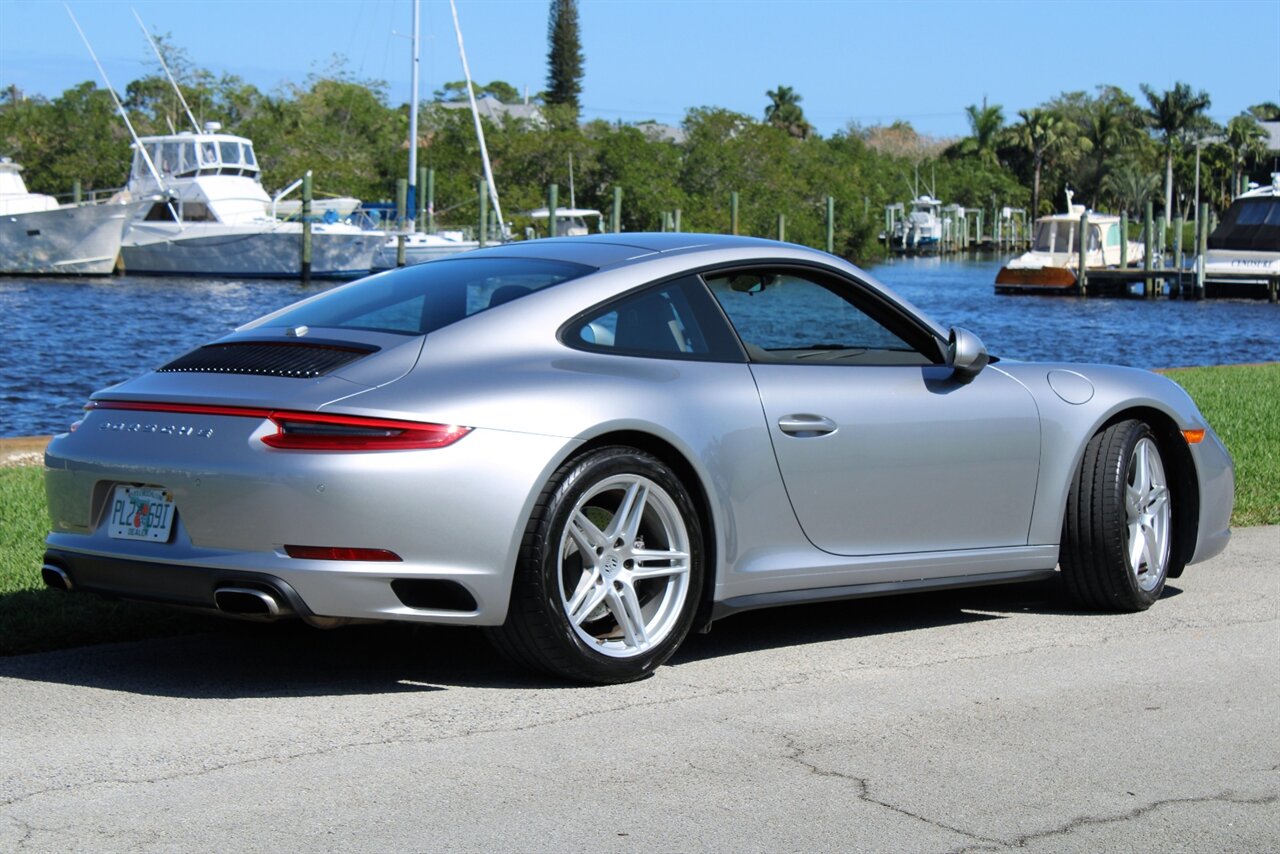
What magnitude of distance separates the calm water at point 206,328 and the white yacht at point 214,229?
35.3 inches

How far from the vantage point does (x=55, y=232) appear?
189 feet

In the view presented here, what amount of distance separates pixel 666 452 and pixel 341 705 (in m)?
1.24

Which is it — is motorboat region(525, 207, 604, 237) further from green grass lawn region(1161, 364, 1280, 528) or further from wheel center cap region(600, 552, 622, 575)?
wheel center cap region(600, 552, 622, 575)

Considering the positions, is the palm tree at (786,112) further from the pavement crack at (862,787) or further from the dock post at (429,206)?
the pavement crack at (862,787)

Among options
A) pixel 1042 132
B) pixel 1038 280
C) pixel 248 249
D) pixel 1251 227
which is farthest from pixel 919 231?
pixel 248 249

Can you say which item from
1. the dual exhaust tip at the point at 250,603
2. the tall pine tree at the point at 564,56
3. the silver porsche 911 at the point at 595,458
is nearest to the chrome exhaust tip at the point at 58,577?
the silver porsche 911 at the point at 595,458

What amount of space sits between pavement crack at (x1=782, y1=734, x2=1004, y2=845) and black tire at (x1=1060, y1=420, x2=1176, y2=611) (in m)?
2.24

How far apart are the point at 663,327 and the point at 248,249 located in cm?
5469

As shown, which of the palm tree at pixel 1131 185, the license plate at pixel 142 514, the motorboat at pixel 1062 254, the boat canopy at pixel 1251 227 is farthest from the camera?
the palm tree at pixel 1131 185

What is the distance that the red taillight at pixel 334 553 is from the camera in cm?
468

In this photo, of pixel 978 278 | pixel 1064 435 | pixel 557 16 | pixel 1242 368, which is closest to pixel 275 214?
A: pixel 978 278

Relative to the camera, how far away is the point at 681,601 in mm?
5309

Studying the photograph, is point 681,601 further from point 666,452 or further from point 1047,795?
point 1047,795

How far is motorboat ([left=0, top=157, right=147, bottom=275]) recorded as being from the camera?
57016 millimetres
